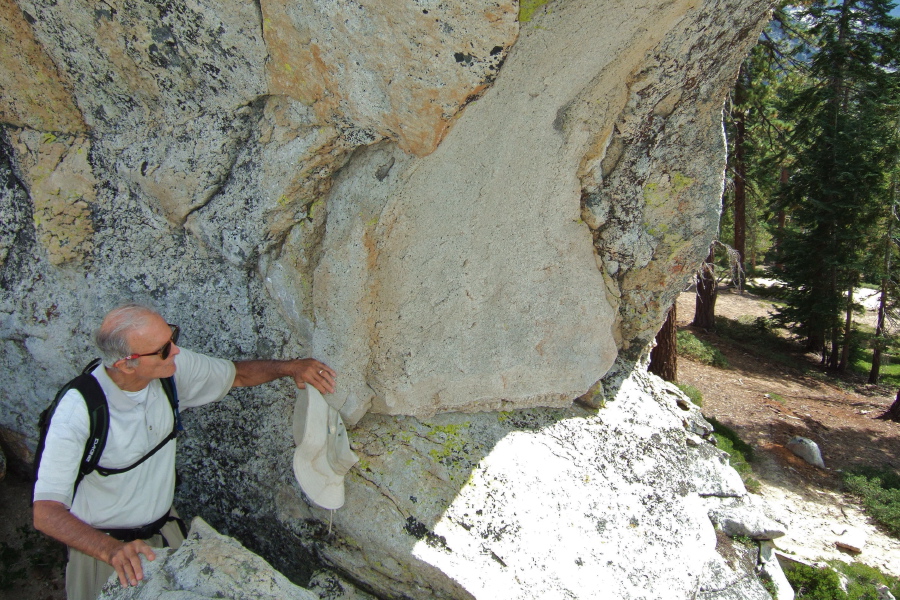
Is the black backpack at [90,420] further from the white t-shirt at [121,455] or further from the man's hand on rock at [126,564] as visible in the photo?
the man's hand on rock at [126,564]

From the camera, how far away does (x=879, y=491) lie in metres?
7.22

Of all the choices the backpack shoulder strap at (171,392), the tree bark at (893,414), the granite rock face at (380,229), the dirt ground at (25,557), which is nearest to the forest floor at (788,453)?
the dirt ground at (25,557)

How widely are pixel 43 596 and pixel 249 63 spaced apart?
2.93 metres

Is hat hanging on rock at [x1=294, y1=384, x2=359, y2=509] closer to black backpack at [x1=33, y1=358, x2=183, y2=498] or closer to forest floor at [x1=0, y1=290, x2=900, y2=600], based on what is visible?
black backpack at [x1=33, y1=358, x2=183, y2=498]

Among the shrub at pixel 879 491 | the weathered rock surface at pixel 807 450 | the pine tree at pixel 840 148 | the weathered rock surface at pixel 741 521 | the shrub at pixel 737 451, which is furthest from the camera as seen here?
the pine tree at pixel 840 148

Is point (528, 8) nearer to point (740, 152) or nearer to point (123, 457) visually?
point (123, 457)

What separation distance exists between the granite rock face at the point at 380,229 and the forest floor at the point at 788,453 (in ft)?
2.44

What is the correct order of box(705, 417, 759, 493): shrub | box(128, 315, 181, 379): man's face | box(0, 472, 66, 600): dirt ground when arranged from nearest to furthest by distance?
box(128, 315, 181, 379): man's face → box(0, 472, 66, 600): dirt ground → box(705, 417, 759, 493): shrub

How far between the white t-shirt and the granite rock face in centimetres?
57

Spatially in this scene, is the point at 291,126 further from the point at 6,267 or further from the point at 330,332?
the point at 6,267

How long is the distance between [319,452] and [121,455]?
85cm

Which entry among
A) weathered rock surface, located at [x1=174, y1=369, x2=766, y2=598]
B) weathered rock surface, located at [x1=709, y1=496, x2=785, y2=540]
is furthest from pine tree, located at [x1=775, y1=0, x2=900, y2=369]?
weathered rock surface, located at [x1=174, y1=369, x2=766, y2=598]

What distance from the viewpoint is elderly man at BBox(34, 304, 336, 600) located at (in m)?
2.16

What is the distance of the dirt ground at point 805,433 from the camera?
6.13 meters
